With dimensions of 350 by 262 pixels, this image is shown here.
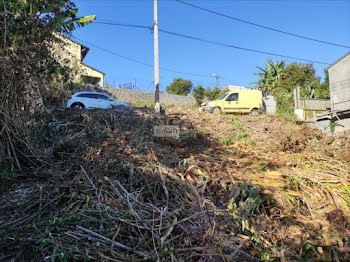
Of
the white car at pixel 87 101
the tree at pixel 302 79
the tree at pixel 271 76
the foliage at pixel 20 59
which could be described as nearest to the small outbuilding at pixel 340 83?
the tree at pixel 271 76

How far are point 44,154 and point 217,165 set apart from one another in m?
3.44

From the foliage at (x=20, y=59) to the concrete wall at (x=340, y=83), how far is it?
19.2 metres

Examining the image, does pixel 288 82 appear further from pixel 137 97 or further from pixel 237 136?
pixel 237 136

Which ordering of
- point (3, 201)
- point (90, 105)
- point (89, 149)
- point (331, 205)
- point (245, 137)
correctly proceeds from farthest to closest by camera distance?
point (90, 105) → point (245, 137) → point (89, 149) → point (331, 205) → point (3, 201)

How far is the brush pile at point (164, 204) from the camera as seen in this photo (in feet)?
7.52

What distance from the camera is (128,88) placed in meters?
23.5

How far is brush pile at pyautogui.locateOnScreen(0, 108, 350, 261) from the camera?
2291mm

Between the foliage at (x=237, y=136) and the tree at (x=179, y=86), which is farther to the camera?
the tree at (x=179, y=86)

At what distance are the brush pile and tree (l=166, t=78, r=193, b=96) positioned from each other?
35814 mm

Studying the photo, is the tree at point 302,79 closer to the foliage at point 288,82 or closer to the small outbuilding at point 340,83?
the foliage at point 288,82

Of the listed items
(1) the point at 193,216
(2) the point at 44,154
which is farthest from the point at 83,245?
(2) the point at 44,154

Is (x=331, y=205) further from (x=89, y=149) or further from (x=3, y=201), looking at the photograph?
(x=3, y=201)

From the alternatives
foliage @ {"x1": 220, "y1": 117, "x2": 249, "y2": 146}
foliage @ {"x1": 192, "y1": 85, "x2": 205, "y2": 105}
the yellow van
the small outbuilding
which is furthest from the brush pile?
foliage @ {"x1": 192, "y1": 85, "x2": 205, "y2": 105}

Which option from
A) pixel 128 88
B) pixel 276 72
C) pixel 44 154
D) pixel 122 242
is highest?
pixel 276 72
